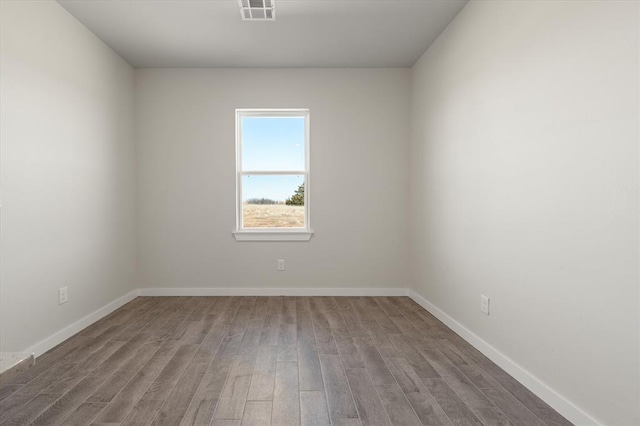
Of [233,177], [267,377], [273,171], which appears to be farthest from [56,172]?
[267,377]

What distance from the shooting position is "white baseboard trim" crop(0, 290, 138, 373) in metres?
2.61

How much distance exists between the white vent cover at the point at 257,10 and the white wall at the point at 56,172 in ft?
4.75

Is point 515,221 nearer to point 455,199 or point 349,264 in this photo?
point 455,199

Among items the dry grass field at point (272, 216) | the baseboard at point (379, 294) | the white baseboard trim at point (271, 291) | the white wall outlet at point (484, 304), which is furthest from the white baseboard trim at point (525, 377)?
the dry grass field at point (272, 216)

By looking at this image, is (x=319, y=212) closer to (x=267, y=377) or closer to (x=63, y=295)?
(x=267, y=377)

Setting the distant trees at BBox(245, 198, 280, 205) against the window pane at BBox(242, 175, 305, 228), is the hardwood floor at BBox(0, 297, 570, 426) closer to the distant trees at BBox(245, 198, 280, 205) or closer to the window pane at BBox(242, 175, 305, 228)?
the window pane at BBox(242, 175, 305, 228)

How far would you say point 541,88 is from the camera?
2057 millimetres

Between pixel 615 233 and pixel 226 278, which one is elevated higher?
pixel 615 233

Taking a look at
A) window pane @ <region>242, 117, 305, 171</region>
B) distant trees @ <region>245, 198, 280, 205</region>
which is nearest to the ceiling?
window pane @ <region>242, 117, 305, 171</region>

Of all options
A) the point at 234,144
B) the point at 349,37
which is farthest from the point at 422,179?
the point at 234,144

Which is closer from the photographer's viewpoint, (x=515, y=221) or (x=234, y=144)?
(x=515, y=221)

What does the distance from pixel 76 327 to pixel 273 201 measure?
2.28m

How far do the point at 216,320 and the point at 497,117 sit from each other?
2.87 m

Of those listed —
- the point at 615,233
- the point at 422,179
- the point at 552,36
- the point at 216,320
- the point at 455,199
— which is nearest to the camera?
the point at 615,233
